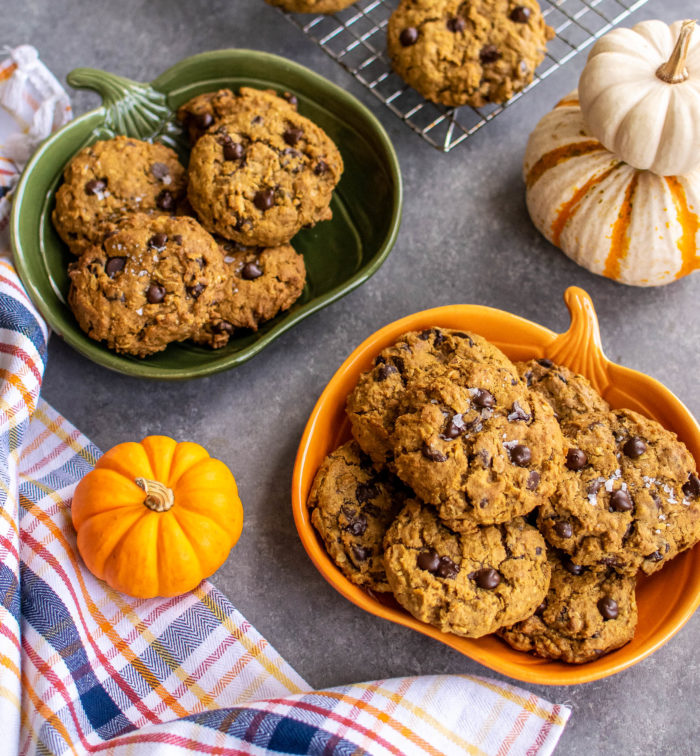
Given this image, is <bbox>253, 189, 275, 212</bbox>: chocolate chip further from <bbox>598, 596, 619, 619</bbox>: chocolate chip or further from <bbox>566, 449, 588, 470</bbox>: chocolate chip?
<bbox>598, 596, 619, 619</bbox>: chocolate chip

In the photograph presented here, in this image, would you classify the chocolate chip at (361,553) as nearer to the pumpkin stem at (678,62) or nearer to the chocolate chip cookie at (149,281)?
the chocolate chip cookie at (149,281)

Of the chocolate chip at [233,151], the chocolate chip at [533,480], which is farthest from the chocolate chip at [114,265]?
the chocolate chip at [533,480]

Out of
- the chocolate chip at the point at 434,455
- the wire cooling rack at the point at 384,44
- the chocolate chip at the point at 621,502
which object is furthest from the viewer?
the wire cooling rack at the point at 384,44

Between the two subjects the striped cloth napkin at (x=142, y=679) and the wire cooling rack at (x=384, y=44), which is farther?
the wire cooling rack at (x=384, y=44)

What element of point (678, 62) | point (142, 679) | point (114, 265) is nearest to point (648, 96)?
point (678, 62)

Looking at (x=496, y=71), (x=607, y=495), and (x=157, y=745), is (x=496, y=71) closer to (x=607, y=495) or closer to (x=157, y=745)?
(x=607, y=495)

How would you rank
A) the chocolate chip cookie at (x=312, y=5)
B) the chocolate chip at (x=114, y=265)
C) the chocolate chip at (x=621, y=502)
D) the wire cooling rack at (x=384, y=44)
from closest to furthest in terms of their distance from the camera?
the chocolate chip at (x=621, y=502) < the chocolate chip at (x=114, y=265) < the chocolate chip cookie at (x=312, y=5) < the wire cooling rack at (x=384, y=44)

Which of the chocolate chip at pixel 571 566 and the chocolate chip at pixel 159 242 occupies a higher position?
the chocolate chip at pixel 159 242
